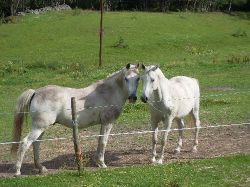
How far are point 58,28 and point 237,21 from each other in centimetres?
2309

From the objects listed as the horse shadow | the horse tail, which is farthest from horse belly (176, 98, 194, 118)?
the horse tail

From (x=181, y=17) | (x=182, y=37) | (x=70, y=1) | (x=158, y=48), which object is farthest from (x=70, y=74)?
(x=70, y=1)

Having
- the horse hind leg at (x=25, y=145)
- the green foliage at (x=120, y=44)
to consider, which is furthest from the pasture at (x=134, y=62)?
the horse hind leg at (x=25, y=145)

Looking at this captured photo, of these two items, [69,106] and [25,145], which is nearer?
[25,145]

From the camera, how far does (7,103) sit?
2188cm

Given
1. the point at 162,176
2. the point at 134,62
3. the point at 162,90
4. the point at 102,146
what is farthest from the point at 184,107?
the point at 134,62

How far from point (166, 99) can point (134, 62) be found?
78.4 feet

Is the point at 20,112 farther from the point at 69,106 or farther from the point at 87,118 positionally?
the point at 87,118

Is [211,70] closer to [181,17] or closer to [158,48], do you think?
[158,48]

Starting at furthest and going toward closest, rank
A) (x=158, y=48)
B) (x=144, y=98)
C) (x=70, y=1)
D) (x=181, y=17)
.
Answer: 1. (x=70, y=1)
2. (x=181, y=17)
3. (x=158, y=48)
4. (x=144, y=98)

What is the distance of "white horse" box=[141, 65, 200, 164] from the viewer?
11.2 meters

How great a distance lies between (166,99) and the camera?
1177cm

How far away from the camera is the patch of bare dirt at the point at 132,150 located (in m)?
11.9

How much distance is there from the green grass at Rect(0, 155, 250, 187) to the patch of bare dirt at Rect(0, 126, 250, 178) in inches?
57.7
